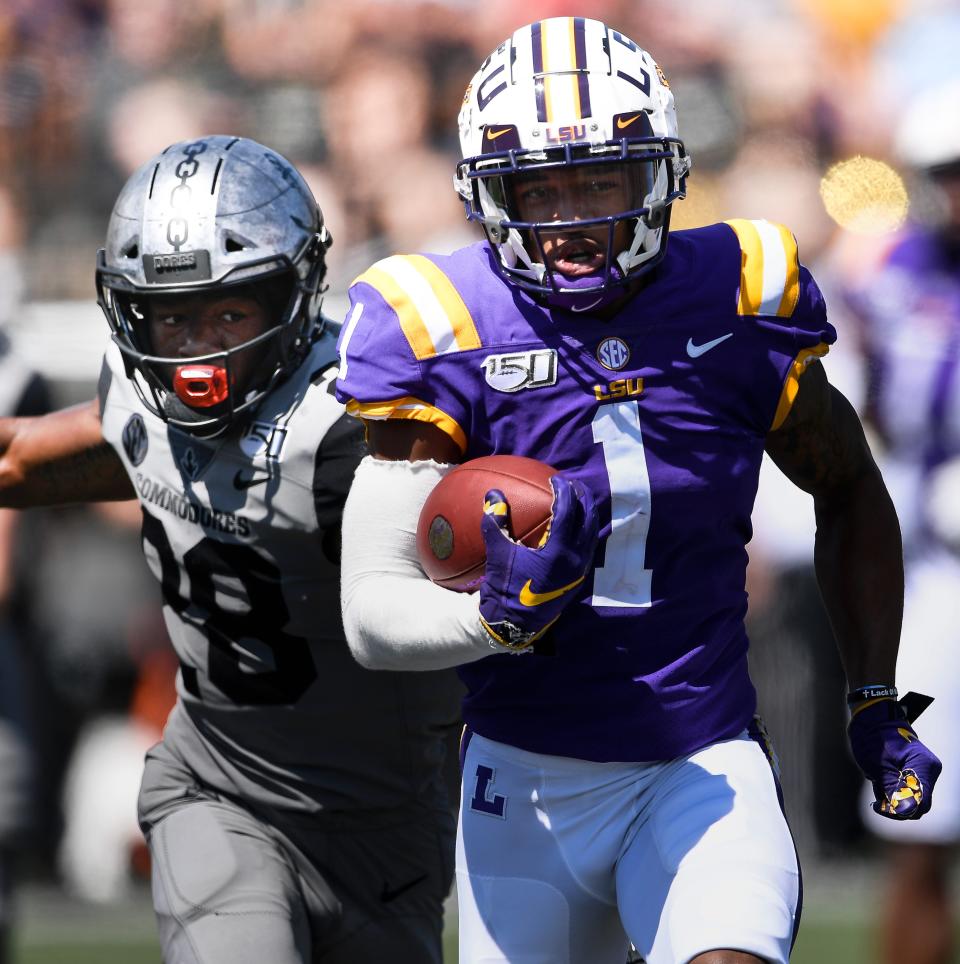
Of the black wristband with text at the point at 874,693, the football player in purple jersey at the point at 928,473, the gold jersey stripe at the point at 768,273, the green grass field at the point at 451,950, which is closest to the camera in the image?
the gold jersey stripe at the point at 768,273

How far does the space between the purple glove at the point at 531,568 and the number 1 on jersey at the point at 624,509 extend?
251 millimetres

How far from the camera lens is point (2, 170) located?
21.6 feet

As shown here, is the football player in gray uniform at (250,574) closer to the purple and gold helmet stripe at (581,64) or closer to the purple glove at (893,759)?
the purple and gold helmet stripe at (581,64)

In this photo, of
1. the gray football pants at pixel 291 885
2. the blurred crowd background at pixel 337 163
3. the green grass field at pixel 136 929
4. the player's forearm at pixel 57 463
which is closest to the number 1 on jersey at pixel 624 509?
the gray football pants at pixel 291 885

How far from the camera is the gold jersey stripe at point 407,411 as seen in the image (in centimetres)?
269

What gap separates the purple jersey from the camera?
271 centimetres

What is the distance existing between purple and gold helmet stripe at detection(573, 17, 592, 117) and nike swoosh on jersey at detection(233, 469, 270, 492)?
908 millimetres

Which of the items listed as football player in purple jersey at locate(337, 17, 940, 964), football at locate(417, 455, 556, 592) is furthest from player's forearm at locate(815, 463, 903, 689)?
football at locate(417, 455, 556, 592)

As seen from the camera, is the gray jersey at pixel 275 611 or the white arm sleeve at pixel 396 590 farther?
the gray jersey at pixel 275 611

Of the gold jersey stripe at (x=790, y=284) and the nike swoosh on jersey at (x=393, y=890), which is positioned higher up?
the gold jersey stripe at (x=790, y=284)

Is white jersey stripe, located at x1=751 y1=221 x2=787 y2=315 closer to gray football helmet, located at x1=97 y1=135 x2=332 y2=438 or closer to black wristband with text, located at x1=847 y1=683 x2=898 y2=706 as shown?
black wristband with text, located at x1=847 y1=683 x2=898 y2=706

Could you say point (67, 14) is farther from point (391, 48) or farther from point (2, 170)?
point (391, 48)

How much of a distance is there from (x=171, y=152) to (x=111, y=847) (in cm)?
327

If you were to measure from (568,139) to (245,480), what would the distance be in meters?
0.91
